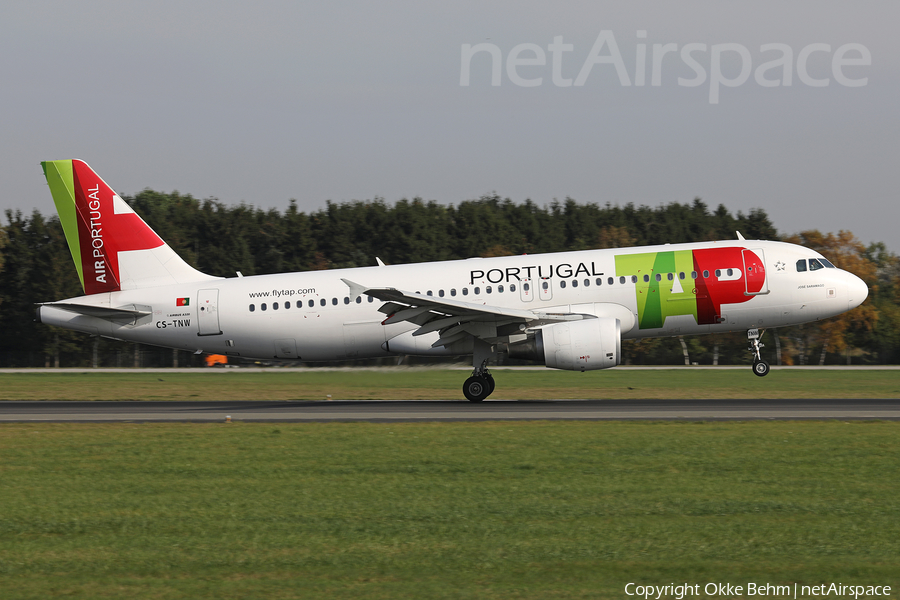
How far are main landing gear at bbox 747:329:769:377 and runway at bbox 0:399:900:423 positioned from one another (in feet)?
2.97

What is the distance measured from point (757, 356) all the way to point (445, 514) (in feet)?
60.1

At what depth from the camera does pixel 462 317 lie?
2514 centimetres

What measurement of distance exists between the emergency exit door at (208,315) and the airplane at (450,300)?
1.2 inches

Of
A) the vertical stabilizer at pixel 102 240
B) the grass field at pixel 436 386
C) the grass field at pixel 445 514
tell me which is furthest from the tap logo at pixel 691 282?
the vertical stabilizer at pixel 102 240

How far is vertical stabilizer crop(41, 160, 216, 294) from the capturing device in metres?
28.4

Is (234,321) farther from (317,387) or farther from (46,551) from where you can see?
(46,551)

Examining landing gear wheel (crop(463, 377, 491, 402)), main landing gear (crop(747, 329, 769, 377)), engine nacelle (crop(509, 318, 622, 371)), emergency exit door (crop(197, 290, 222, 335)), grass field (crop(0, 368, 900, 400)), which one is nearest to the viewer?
engine nacelle (crop(509, 318, 622, 371))

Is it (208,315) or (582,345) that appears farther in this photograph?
(208,315)

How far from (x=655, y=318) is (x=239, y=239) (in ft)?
202

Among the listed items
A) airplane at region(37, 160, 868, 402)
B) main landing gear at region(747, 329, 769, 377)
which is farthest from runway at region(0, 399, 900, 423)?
airplane at region(37, 160, 868, 402)

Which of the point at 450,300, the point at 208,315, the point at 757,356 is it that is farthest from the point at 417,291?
the point at 757,356

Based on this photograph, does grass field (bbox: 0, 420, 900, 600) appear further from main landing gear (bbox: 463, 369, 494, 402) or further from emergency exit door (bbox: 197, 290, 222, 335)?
emergency exit door (bbox: 197, 290, 222, 335)

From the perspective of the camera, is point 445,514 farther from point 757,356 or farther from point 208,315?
point 208,315

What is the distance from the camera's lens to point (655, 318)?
25766 mm
